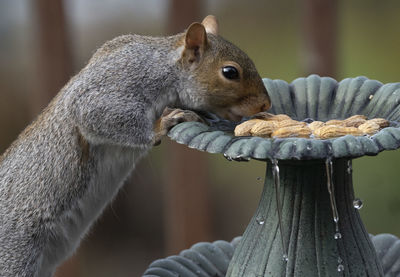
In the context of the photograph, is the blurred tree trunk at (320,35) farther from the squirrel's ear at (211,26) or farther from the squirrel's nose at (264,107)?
the squirrel's nose at (264,107)

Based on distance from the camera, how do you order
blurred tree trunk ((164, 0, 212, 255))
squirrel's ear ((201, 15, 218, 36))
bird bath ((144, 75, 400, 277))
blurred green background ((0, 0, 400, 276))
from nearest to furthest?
bird bath ((144, 75, 400, 277)) < squirrel's ear ((201, 15, 218, 36)) < blurred tree trunk ((164, 0, 212, 255)) < blurred green background ((0, 0, 400, 276))

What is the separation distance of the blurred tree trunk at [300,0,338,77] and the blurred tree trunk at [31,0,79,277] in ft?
2.72

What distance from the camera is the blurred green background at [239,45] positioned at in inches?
114

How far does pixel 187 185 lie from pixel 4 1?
3.82 ft

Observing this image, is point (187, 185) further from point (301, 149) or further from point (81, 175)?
point (301, 149)

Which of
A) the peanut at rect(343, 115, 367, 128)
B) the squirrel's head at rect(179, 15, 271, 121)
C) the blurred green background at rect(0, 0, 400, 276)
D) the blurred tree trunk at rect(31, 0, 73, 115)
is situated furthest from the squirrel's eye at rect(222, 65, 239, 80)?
the blurred green background at rect(0, 0, 400, 276)

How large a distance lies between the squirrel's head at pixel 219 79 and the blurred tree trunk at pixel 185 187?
23.2 inches

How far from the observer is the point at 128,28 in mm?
2984

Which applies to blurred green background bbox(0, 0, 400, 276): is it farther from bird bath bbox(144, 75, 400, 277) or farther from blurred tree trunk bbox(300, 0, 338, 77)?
bird bath bbox(144, 75, 400, 277)

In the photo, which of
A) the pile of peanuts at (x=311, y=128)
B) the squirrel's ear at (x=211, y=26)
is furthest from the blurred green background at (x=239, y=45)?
the pile of peanuts at (x=311, y=128)

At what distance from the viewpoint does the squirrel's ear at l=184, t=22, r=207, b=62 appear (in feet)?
5.32

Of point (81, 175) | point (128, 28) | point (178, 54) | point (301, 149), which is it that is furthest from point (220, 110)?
point (128, 28)

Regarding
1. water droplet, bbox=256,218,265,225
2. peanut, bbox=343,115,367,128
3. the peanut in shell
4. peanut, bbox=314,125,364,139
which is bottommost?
water droplet, bbox=256,218,265,225

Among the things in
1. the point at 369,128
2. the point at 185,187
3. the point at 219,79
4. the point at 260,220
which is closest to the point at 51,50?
the point at 185,187
